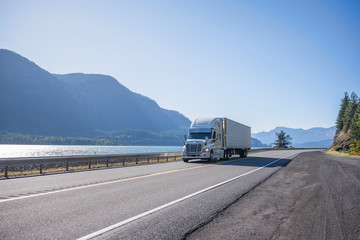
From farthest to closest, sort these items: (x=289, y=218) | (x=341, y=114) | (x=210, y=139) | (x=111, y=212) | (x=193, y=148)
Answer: (x=341, y=114), (x=210, y=139), (x=193, y=148), (x=111, y=212), (x=289, y=218)

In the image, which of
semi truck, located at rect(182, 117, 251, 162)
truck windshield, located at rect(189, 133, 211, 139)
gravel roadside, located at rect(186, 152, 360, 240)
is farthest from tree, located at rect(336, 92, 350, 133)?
gravel roadside, located at rect(186, 152, 360, 240)

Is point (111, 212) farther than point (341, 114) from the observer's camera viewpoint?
No

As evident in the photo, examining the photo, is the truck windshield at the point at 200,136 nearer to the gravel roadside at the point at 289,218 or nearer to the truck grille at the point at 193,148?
the truck grille at the point at 193,148

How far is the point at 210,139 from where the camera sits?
2327 cm

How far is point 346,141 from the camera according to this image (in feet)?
201

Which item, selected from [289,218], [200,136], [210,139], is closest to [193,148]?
[200,136]

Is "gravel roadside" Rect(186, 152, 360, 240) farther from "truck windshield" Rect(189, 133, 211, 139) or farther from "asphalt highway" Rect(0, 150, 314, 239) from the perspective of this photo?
"truck windshield" Rect(189, 133, 211, 139)

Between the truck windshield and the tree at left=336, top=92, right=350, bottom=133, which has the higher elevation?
the tree at left=336, top=92, right=350, bottom=133

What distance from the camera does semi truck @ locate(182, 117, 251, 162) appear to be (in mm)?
22328

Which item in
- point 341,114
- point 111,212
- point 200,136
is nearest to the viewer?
point 111,212

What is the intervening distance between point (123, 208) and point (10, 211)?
7.72 feet

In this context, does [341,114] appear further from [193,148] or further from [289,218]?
[289,218]

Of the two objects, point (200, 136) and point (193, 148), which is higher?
point (200, 136)

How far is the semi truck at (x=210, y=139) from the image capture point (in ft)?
73.3
